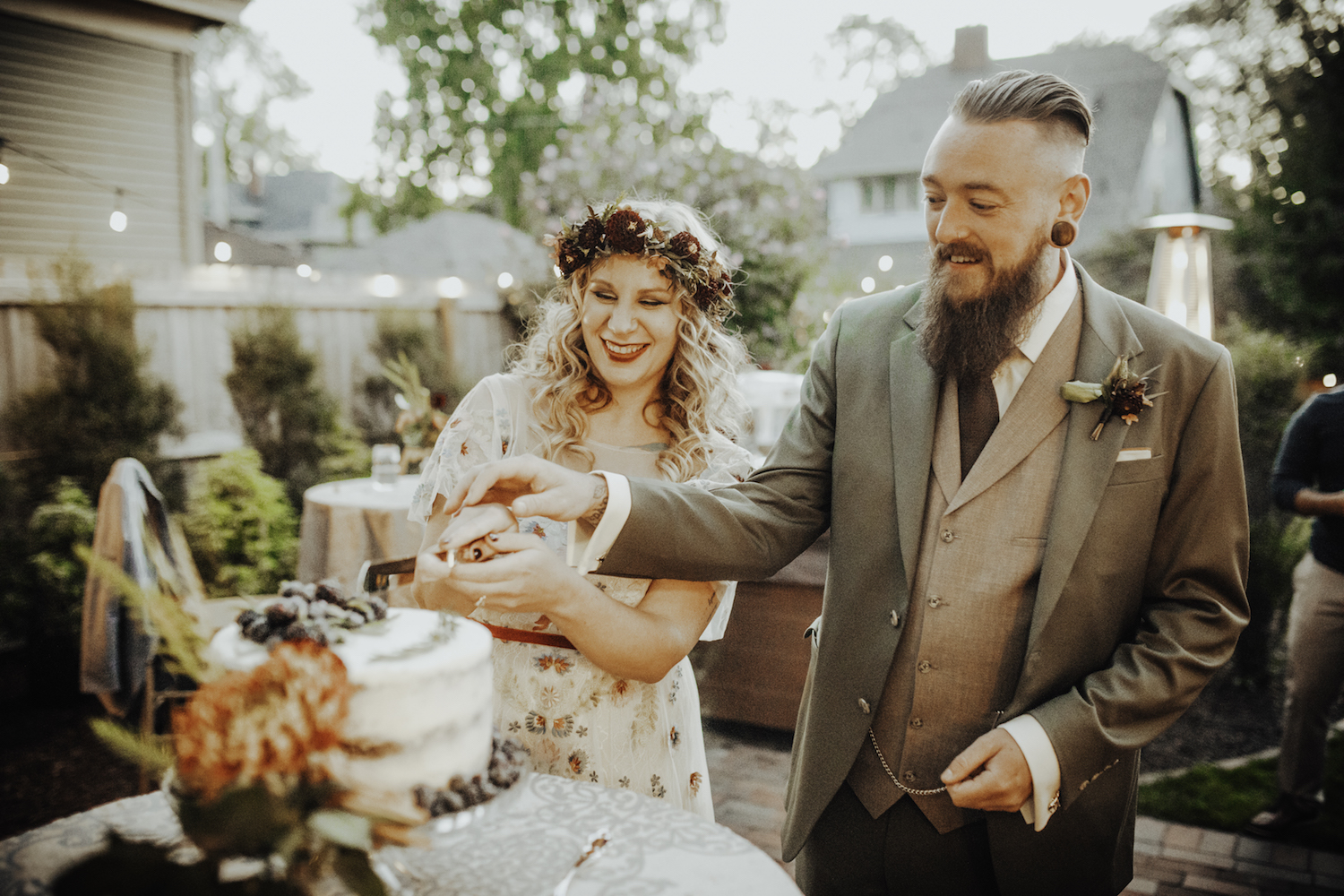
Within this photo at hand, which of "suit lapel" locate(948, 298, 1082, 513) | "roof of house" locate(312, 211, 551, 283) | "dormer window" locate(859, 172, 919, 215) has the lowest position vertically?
"suit lapel" locate(948, 298, 1082, 513)

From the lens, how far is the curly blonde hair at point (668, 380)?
204 centimetres

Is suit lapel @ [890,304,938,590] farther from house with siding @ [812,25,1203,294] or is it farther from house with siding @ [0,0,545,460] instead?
house with siding @ [812,25,1203,294]

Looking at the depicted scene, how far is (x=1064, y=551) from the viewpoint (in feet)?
4.84

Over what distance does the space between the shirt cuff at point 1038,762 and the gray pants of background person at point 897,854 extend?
0.64ft

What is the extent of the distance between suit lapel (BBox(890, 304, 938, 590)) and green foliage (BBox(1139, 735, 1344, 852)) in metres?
3.01

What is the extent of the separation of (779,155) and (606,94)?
8591 millimetres

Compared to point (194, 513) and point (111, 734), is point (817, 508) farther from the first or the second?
point (194, 513)

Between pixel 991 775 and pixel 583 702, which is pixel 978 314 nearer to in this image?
pixel 991 775

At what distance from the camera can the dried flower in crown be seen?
2.81ft

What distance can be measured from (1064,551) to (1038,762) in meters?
0.34

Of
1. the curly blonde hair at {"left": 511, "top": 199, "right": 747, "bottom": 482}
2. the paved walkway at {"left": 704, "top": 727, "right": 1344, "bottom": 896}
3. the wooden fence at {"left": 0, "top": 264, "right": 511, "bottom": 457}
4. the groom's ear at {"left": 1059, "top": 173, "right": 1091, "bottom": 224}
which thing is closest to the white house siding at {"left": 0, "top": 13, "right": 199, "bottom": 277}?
the wooden fence at {"left": 0, "top": 264, "right": 511, "bottom": 457}

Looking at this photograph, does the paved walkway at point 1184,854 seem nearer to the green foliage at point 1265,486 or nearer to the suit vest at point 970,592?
the green foliage at point 1265,486

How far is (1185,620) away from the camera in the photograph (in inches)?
58.4

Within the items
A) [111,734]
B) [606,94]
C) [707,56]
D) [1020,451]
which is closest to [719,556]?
[1020,451]
